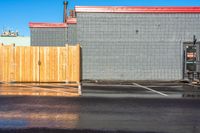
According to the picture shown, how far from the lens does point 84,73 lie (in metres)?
27.0

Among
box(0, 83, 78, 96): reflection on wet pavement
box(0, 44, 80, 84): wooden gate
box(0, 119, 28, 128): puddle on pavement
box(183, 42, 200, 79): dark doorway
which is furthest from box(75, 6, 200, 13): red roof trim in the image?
box(0, 119, 28, 128): puddle on pavement

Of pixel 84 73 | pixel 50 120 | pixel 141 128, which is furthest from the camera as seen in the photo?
pixel 84 73

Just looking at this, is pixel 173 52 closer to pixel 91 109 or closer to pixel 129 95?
pixel 129 95

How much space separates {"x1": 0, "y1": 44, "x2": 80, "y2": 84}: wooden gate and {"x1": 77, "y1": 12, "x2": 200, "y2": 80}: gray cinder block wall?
7.42 feet

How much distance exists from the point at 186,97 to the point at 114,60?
10833 millimetres

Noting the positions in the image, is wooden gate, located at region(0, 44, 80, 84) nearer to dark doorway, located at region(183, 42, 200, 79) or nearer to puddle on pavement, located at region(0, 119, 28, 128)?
dark doorway, located at region(183, 42, 200, 79)

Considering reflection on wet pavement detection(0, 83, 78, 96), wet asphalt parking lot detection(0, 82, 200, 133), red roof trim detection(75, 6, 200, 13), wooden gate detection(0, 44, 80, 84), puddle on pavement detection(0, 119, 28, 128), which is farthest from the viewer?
red roof trim detection(75, 6, 200, 13)

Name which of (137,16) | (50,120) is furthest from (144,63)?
(50,120)

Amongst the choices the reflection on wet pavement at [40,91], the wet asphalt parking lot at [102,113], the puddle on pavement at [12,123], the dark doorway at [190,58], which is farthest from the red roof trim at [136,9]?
the puddle on pavement at [12,123]

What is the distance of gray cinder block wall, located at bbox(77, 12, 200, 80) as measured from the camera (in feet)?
88.9

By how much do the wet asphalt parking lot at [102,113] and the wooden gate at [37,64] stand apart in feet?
27.7

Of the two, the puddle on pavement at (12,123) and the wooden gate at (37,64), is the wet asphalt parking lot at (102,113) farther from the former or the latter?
the wooden gate at (37,64)

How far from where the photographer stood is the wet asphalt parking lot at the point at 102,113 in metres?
9.88

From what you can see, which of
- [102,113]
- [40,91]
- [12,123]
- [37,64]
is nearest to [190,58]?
[37,64]
